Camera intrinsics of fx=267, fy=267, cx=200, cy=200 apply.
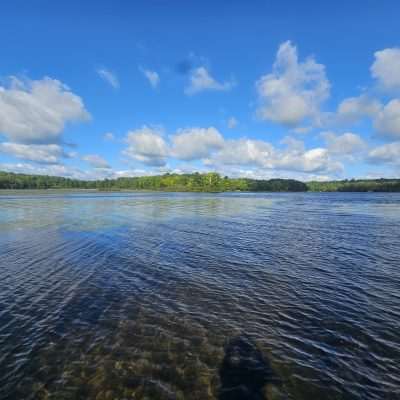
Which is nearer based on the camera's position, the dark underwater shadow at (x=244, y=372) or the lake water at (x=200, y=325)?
the dark underwater shadow at (x=244, y=372)

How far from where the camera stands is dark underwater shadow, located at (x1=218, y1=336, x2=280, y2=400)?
700 cm

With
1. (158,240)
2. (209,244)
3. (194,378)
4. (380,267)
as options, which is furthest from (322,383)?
(158,240)

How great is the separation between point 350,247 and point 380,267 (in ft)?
18.5

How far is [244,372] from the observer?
7703 millimetres

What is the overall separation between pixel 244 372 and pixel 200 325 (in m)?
2.69

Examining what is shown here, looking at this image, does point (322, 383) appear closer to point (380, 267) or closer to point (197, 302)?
point (197, 302)

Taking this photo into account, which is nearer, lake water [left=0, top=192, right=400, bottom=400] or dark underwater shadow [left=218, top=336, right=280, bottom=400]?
dark underwater shadow [left=218, top=336, right=280, bottom=400]

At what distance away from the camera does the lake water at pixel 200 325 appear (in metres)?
7.23

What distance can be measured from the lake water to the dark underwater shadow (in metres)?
0.03

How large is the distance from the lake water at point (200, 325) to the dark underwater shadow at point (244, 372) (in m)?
0.03

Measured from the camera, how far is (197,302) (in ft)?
39.3

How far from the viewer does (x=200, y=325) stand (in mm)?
10070

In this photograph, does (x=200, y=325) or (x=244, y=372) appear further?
(x=200, y=325)

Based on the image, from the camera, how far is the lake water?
7234 mm
